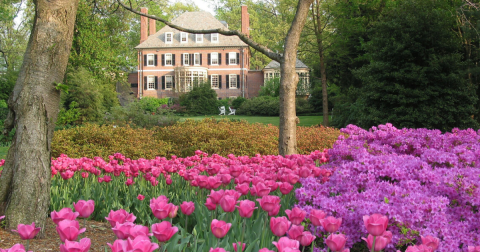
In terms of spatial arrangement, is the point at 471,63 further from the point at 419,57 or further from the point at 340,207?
the point at 340,207

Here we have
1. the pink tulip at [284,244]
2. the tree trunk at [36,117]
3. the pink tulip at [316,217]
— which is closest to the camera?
the pink tulip at [284,244]

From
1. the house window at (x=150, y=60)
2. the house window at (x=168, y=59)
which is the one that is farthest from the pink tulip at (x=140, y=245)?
the house window at (x=150, y=60)

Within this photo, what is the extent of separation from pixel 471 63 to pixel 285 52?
8706mm

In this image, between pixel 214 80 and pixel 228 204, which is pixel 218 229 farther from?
pixel 214 80

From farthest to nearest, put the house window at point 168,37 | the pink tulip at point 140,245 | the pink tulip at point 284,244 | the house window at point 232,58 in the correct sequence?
the house window at point 232,58 < the house window at point 168,37 < the pink tulip at point 284,244 < the pink tulip at point 140,245

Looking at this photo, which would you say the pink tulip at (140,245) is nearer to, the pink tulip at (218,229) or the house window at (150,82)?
the pink tulip at (218,229)

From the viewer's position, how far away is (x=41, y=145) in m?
2.67

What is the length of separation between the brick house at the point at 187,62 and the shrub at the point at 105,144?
105 ft

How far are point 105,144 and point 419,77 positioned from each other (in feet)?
29.5

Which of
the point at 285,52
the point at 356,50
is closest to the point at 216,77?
the point at 356,50

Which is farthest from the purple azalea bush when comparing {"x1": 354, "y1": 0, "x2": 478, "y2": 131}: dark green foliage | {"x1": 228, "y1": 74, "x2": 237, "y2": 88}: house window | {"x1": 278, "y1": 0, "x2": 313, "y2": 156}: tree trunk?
{"x1": 228, "y1": 74, "x2": 237, "y2": 88}: house window

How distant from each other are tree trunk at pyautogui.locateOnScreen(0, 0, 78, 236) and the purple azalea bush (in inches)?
69.0

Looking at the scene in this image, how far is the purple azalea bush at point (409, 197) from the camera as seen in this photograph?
191 cm

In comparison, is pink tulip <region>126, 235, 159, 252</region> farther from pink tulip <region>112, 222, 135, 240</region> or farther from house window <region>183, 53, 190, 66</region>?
house window <region>183, 53, 190, 66</region>
